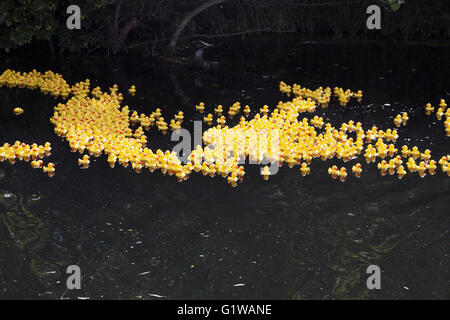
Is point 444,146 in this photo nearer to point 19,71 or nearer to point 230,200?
point 230,200

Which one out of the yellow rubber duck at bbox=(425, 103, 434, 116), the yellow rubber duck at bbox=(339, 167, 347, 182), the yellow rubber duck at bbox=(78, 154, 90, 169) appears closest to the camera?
the yellow rubber duck at bbox=(339, 167, 347, 182)

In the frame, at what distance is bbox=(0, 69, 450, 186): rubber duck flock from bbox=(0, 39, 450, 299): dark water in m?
0.20

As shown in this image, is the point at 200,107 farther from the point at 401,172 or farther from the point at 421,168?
the point at 421,168

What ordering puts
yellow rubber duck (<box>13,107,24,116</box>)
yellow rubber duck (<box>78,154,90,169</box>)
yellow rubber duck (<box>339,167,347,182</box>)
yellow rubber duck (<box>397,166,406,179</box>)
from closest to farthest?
yellow rubber duck (<box>339,167,347,182</box>), yellow rubber duck (<box>397,166,406,179</box>), yellow rubber duck (<box>78,154,90,169</box>), yellow rubber duck (<box>13,107,24,116</box>)

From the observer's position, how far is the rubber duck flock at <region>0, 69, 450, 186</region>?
32.4 feet

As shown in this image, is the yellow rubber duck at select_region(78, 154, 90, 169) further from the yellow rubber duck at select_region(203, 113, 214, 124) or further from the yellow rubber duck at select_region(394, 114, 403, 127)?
the yellow rubber duck at select_region(394, 114, 403, 127)

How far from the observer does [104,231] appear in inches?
320

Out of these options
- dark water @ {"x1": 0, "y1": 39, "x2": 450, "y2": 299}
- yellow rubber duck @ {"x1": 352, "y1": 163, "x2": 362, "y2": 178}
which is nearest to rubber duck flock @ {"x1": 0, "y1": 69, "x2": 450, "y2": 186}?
yellow rubber duck @ {"x1": 352, "y1": 163, "x2": 362, "y2": 178}

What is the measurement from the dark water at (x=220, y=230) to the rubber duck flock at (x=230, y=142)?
20cm

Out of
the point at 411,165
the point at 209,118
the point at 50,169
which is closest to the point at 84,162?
the point at 50,169

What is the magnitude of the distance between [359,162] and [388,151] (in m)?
0.62

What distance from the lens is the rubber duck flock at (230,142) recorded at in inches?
389

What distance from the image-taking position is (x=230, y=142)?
10.6m

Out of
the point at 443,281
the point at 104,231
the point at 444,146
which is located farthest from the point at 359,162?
the point at 104,231
